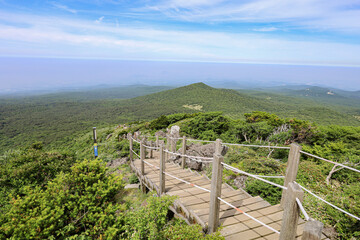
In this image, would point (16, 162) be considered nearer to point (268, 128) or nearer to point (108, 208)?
point (108, 208)

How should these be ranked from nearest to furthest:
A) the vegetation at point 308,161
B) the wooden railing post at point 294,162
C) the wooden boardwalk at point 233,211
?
1. the wooden boardwalk at point 233,211
2. the wooden railing post at point 294,162
3. the vegetation at point 308,161

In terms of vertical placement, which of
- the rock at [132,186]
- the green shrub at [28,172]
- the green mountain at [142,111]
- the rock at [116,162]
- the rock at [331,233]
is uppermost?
the rock at [331,233]

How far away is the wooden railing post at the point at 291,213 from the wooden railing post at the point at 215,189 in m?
1.19

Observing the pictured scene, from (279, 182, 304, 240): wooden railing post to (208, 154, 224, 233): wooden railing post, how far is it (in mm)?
1185

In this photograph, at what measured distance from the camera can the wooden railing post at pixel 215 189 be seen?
126 inches

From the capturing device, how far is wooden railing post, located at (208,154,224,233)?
320 cm

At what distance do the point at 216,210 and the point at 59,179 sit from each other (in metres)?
Answer: 3.92

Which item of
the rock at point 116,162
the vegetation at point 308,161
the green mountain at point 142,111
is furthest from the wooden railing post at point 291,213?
the green mountain at point 142,111

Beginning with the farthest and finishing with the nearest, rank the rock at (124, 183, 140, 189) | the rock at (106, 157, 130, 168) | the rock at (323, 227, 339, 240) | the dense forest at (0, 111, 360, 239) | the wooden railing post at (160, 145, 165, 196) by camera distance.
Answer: the rock at (106, 157, 130, 168)
the rock at (124, 183, 140, 189)
the wooden railing post at (160, 145, 165, 196)
the rock at (323, 227, 339, 240)
the dense forest at (0, 111, 360, 239)

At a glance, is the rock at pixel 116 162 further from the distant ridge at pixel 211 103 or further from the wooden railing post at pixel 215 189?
the distant ridge at pixel 211 103

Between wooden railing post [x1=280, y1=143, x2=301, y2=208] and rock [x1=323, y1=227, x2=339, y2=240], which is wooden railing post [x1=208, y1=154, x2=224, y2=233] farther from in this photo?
rock [x1=323, y1=227, x2=339, y2=240]

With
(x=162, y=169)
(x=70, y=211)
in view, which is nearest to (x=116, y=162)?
(x=70, y=211)

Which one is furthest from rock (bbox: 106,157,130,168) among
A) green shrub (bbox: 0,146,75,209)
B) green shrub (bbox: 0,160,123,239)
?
green shrub (bbox: 0,160,123,239)

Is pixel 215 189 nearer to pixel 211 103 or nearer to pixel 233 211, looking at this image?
pixel 233 211
